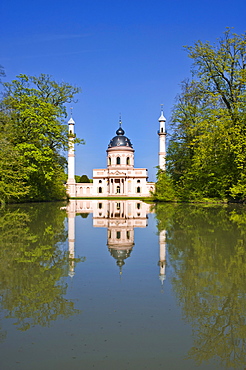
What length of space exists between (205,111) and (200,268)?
1024 inches

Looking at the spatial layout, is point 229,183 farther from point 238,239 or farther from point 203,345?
point 203,345

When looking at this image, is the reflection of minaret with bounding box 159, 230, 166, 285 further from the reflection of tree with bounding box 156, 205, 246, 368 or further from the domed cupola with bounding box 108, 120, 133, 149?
the domed cupola with bounding box 108, 120, 133, 149

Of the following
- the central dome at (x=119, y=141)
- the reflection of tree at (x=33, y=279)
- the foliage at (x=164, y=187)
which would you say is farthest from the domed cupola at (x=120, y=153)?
the reflection of tree at (x=33, y=279)

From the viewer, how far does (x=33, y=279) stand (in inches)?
211

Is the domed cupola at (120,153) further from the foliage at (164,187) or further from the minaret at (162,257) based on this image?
the minaret at (162,257)

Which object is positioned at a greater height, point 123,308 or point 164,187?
point 164,187

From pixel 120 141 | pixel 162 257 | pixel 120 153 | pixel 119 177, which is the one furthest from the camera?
pixel 120 141

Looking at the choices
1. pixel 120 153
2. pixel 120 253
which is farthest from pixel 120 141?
pixel 120 253

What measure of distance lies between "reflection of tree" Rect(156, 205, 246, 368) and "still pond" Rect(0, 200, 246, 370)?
0.01 metres

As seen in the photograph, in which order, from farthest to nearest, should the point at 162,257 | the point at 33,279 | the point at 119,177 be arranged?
the point at 119,177
the point at 162,257
the point at 33,279

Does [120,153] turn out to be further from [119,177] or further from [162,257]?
[162,257]

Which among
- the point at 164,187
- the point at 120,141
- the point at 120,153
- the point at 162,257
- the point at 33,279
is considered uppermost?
the point at 120,141

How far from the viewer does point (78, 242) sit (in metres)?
9.10

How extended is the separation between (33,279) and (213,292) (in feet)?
8.31
